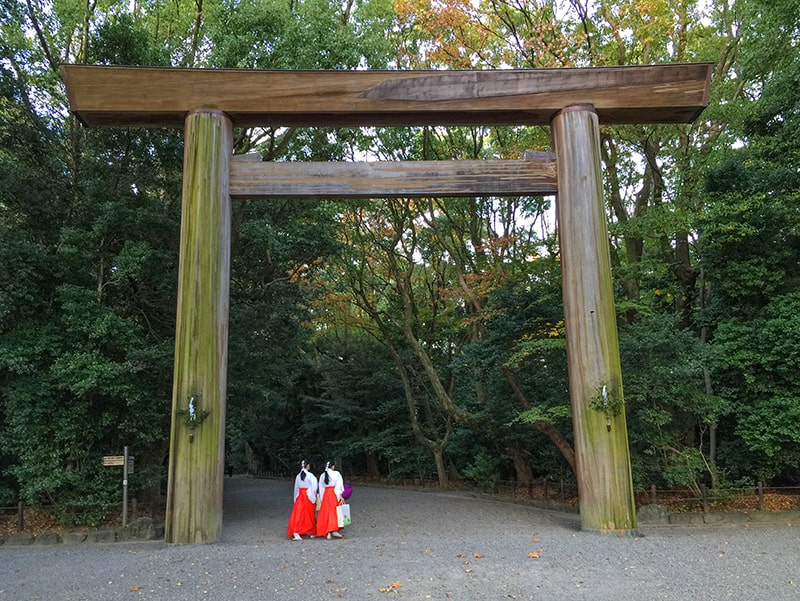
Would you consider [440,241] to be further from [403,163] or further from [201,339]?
[201,339]

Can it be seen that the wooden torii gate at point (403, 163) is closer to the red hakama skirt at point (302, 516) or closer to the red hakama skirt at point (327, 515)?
the red hakama skirt at point (302, 516)

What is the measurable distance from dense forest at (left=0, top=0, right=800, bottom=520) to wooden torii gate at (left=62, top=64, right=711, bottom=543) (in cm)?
216

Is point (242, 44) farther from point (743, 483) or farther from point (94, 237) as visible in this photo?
point (743, 483)

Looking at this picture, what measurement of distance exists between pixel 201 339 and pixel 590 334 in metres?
4.91

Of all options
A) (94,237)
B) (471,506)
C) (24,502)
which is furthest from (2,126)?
(471,506)

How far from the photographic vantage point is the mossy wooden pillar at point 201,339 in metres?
Result: 6.80

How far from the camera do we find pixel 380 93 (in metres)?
Answer: 7.71

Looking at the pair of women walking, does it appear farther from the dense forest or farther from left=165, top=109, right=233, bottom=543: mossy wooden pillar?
the dense forest

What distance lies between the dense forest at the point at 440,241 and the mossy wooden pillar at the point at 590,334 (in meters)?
2.08

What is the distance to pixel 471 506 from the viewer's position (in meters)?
12.0

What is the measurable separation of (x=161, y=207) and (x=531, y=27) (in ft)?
29.0

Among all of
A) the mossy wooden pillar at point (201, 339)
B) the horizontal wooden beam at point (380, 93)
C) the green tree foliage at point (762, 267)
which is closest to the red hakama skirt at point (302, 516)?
the mossy wooden pillar at point (201, 339)

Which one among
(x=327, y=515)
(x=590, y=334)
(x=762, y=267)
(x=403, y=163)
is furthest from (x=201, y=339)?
(x=762, y=267)

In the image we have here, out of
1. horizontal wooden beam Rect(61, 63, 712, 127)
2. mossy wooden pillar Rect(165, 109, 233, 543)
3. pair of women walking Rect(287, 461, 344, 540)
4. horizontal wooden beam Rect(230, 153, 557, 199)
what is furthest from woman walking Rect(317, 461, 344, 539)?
horizontal wooden beam Rect(61, 63, 712, 127)
